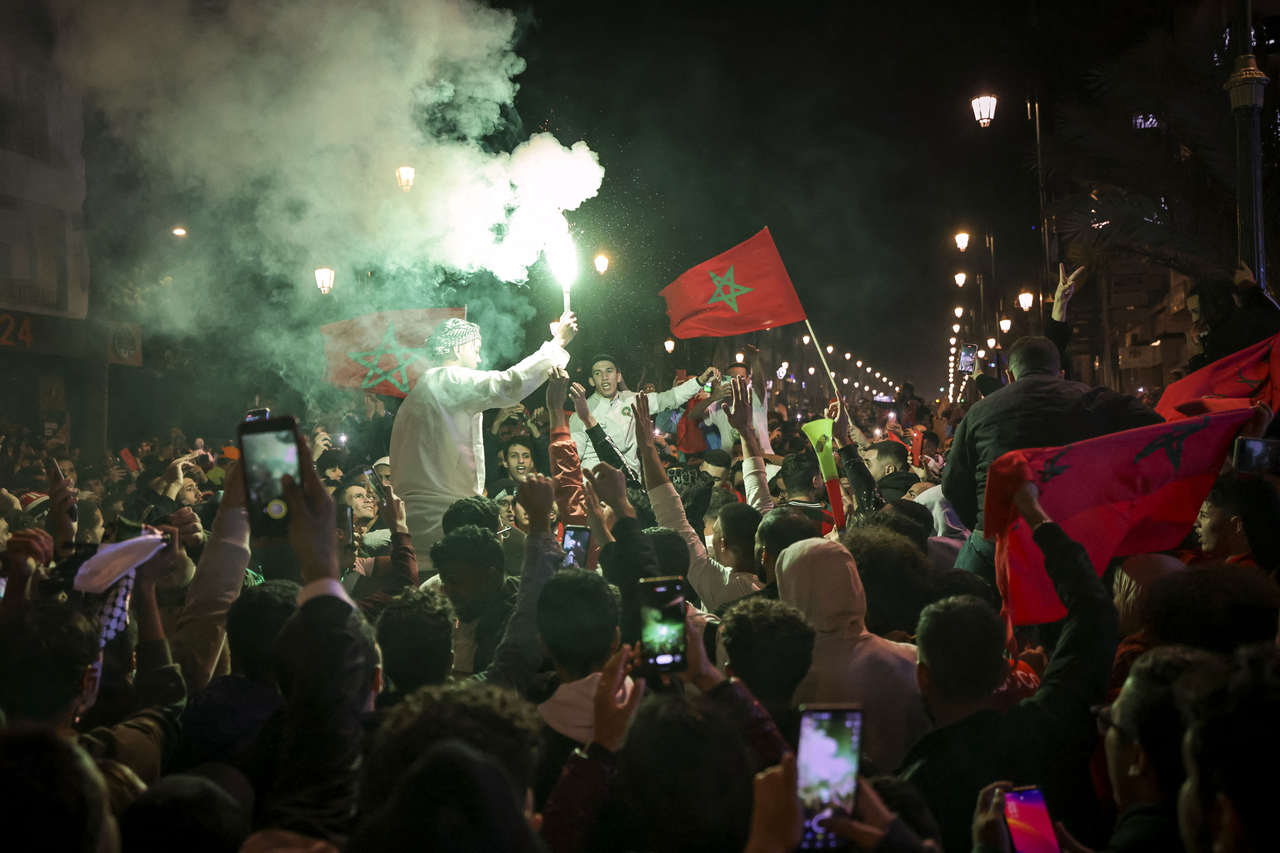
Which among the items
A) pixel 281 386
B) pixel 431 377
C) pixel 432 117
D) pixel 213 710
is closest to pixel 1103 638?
pixel 213 710

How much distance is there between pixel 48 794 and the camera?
5.61ft

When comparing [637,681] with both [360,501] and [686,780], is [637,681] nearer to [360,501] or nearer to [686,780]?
[686,780]

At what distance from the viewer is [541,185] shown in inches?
389

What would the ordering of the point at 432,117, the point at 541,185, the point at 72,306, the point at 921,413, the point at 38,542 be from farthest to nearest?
the point at 72,306, the point at 921,413, the point at 432,117, the point at 541,185, the point at 38,542

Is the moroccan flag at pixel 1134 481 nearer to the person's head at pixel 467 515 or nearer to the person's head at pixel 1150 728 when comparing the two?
the person's head at pixel 1150 728

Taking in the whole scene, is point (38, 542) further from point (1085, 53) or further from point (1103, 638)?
point (1085, 53)

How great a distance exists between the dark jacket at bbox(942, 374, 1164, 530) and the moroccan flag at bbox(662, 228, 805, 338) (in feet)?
13.1

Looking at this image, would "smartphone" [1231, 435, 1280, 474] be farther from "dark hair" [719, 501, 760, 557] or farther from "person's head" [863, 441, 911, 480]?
"person's head" [863, 441, 911, 480]

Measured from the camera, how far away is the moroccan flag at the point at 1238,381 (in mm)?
5824

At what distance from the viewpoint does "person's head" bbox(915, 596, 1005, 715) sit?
2.79 metres

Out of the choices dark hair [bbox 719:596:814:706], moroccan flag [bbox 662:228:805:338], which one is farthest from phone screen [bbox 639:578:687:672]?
moroccan flag [bbox 662:228:805:338]

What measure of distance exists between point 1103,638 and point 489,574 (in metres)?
2.23

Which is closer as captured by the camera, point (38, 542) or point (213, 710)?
point (213, 710)

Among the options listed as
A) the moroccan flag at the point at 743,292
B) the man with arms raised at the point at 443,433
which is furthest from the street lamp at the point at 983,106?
the man with arms raised at the point at 443,433
